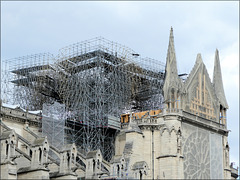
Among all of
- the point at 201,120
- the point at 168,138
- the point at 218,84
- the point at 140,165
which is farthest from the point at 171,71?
the point at 140,165

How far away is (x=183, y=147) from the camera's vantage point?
45.6 meters

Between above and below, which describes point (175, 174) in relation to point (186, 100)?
below

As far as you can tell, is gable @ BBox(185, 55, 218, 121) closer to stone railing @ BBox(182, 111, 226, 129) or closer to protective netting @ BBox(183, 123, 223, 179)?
stone railing @ BBox(182, 111, 226, 129)

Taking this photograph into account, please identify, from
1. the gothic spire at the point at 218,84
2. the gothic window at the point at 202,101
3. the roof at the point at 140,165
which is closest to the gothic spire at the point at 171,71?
the gothic window at the point at 202,101

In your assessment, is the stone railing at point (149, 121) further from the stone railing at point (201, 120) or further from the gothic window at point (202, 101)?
the gothic window at point (202, 101)

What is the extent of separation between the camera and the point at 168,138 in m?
44.9

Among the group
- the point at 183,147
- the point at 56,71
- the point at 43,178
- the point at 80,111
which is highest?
the point at 56,71

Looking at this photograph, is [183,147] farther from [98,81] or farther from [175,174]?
[98,81]

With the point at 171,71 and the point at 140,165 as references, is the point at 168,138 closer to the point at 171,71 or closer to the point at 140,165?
the point at 140,165

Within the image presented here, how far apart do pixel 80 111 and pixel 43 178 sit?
50.9 ft

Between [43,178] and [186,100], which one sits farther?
[186,100]

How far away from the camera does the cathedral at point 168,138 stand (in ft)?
139

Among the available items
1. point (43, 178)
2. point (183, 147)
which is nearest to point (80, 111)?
point (183, 147)

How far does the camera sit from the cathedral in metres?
42.2
